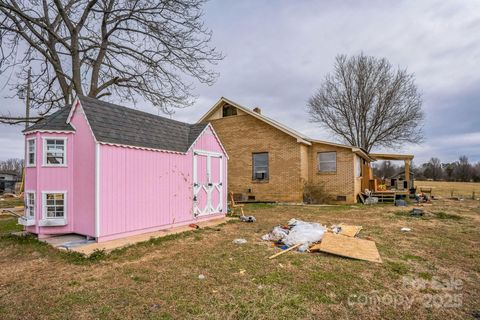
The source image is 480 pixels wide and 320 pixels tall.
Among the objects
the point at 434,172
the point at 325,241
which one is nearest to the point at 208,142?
the point at 325,241

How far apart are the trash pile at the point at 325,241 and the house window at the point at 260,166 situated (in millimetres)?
9933

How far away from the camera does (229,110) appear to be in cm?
1917

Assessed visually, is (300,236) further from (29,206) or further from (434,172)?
(434,172)

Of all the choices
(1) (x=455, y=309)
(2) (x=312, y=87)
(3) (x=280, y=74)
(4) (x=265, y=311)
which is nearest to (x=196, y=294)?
(4) (x=265, y=311)

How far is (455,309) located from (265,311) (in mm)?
2515

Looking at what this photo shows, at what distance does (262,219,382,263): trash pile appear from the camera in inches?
223

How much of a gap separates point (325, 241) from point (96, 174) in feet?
19.2

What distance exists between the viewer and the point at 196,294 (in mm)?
3867

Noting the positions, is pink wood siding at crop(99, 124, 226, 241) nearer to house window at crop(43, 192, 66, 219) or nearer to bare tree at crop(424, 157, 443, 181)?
house window at crop(43, 192, 66, 219)

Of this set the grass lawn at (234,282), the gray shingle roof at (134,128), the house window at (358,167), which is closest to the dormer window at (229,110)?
the house window at (358,167)

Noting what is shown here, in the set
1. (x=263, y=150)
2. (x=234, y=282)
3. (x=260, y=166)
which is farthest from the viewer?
(x=260, y=166)

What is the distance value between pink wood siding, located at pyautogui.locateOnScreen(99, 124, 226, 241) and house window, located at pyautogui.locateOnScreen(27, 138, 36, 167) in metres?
2.22

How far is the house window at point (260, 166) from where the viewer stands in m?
17.5

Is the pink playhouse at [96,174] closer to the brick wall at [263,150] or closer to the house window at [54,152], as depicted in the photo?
the house window at [54,152]
